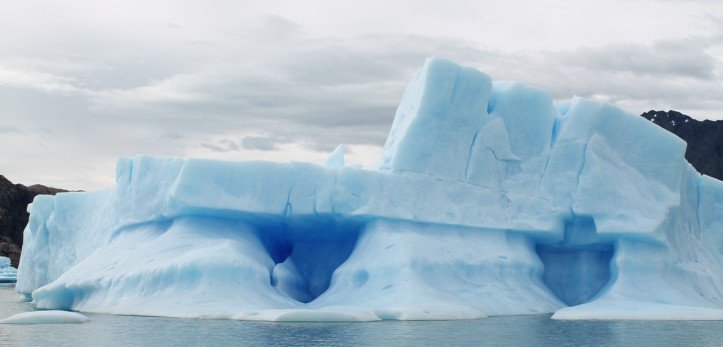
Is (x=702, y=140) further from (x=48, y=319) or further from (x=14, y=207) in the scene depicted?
(x=48, y=319)

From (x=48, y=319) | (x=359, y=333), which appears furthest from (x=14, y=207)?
(x=359, y=333)

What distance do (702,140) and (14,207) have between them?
40660 mm

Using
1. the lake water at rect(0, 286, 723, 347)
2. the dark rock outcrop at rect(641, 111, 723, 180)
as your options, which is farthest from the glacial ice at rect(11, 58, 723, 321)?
the dark rock outcrop at rect(641, 111, 723, 180)

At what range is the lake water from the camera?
46.3ft

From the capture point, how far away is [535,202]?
69.7ft

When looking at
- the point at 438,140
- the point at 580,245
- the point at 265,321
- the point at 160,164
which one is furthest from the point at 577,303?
the point at 160,164

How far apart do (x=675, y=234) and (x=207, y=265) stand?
1084 centimetres

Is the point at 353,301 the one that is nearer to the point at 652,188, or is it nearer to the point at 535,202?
the point at 535,202

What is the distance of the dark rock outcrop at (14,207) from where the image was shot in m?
50.6

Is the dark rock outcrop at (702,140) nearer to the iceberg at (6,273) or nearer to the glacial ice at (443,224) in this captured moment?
the glacial ice at (443,224)

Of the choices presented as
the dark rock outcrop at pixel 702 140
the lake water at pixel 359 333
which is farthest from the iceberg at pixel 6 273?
the dark rock outcrop at pixel 702 140

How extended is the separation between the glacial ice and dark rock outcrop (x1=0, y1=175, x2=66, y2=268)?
2979cm

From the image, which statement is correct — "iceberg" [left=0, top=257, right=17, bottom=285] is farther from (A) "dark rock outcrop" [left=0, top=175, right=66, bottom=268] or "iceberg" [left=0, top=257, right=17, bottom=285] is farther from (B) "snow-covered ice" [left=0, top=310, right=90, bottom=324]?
(B) "snow-covered ice" [left=0, top=310, right=90, bottom=324]

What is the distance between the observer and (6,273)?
1576 inches
